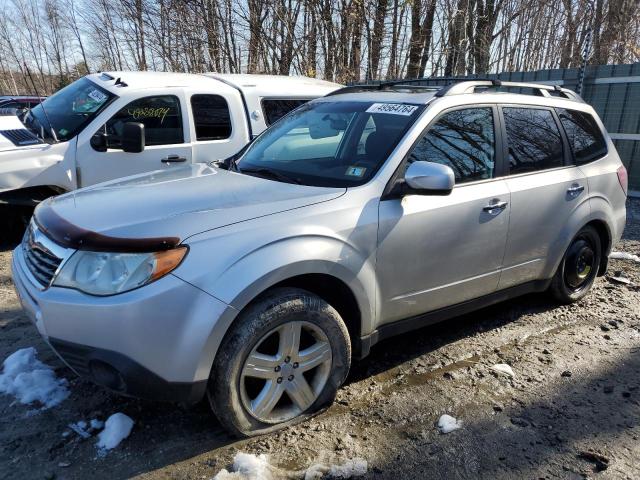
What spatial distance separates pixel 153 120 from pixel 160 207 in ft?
11.1

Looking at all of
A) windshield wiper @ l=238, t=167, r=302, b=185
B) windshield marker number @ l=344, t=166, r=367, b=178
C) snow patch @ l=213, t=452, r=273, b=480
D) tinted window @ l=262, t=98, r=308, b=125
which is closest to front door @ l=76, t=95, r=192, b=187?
tinted window @ l=262, t=98, r=308, b=125

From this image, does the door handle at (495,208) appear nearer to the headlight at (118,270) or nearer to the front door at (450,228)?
the front door at (450,228)

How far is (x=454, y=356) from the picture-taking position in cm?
356

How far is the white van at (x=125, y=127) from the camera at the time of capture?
4.99 meters

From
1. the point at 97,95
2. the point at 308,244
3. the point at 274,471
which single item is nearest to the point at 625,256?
the point at 308,244

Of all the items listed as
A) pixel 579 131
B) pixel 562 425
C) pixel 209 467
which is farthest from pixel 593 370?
pixel 209 467

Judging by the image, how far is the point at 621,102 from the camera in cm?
838

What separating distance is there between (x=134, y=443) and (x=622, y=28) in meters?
Result: 17.5

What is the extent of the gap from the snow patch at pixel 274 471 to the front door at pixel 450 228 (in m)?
0.89

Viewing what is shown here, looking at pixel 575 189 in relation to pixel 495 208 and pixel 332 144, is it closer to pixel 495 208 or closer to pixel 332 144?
pixel 495 208

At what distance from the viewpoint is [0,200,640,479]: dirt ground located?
2455 mm

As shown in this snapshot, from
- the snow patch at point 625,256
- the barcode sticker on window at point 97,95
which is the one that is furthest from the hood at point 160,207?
the snow patch at point 625,256

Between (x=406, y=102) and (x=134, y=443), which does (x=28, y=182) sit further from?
(x=406, y=102)

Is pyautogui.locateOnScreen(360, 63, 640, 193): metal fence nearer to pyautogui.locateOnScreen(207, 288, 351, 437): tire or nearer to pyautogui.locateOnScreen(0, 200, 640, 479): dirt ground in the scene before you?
pyautogui.locateOnScreen(0, 200, 640, 479): dirt ground
